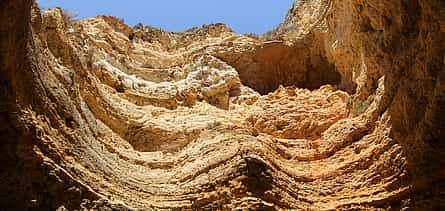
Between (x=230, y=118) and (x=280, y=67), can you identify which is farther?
(x=280, y=67)

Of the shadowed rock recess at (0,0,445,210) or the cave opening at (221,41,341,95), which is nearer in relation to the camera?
the shadowed rock recess at (0,0,445,210)

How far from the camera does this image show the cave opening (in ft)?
73.4

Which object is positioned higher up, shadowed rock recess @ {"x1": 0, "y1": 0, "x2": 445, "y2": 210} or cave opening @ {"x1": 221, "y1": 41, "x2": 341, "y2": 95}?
cave opening @ {"x1": 221, "y1": 41, "x2": 341, "y2": 95}

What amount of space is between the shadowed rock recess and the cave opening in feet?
0.15

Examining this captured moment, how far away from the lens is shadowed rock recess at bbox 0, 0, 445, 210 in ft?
40.7

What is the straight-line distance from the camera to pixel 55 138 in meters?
12.8

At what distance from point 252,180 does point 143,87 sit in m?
7.15

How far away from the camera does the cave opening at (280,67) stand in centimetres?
2238

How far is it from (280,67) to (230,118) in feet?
14.9

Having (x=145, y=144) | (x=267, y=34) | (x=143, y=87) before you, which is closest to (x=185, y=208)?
(x=145, y=144)

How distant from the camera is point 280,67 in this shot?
23.1 metres

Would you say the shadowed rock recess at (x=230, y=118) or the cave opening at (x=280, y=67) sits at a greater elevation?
the cave opening at (x=280, y=67)

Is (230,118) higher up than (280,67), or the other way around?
(280,67)

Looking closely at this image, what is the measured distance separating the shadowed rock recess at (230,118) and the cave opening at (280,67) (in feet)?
0.15
